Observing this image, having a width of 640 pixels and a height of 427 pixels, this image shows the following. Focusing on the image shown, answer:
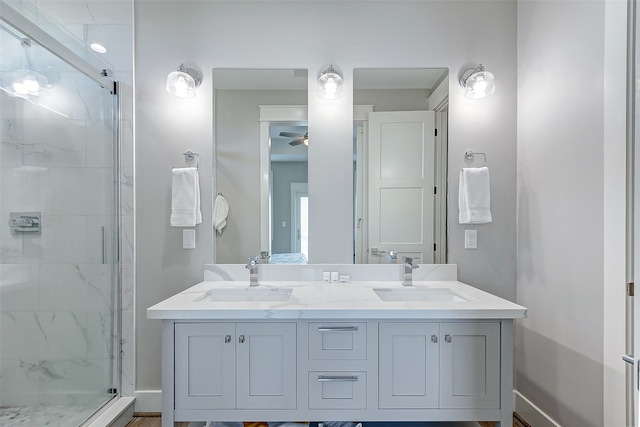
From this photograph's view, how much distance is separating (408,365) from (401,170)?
1.16m

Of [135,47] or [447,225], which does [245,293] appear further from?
[135,47]

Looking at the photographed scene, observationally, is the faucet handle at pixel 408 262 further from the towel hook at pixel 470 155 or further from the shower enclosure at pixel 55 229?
the shower enclosure at pixel 55 229

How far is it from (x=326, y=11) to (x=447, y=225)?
1.58m

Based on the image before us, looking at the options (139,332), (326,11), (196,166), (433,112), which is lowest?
(139,332)

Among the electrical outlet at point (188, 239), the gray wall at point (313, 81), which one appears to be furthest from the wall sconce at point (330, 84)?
the electrical outlet at point (188, 239)

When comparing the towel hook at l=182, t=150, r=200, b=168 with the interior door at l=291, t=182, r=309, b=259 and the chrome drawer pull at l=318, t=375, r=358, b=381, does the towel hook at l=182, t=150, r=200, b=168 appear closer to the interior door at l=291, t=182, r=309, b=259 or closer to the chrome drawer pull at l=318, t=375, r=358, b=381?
the interior door at l=291, t=182, r=309, b=259

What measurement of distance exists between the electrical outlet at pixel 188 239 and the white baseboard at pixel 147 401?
937 millimetres

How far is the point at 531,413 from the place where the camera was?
74.0 inches

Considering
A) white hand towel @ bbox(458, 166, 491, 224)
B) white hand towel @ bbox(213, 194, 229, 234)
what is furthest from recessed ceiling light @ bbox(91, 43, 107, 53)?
white hand towel @ bbox(458, 166, 491, 224)

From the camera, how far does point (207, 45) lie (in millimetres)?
2055

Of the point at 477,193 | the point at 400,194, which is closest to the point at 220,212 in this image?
the point at 400,194

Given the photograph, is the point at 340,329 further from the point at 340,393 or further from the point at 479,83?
the point at 479,83

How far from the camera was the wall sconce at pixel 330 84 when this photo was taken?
1.99 m

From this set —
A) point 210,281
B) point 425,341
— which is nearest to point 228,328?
point 210,281
